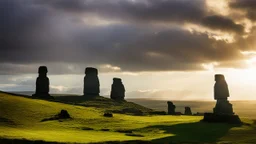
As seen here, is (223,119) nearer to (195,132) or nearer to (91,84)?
(195,132)

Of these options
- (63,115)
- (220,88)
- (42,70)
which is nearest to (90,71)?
(42,70)

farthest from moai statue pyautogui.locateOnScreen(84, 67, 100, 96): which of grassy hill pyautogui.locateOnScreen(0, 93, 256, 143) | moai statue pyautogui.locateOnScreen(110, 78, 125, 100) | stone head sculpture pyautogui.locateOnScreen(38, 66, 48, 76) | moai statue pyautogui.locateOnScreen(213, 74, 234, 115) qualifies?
moai statue pyautogui.locateOnScreen(213, 74, 234, 115)

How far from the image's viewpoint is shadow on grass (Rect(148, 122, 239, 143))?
75.7 meters

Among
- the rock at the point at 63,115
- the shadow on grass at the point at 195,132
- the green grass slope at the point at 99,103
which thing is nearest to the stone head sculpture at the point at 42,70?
the green grass slope at the point at 99,103

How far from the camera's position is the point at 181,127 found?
9031 centimetres

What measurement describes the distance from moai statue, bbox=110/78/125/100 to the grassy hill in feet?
226

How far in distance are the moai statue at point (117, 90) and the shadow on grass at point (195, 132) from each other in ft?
282

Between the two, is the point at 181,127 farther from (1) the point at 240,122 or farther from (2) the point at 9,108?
(2) the point at 9,108

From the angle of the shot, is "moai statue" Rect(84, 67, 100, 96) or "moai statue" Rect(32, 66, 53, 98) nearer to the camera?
"moai statue" Rect(32, 66, 53, 98)

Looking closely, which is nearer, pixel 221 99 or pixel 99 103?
pixel 221 99

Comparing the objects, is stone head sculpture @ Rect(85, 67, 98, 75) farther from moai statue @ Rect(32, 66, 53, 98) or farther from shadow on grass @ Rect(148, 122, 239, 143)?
shadow on grass @ Rect(148, 122, 239, 143)

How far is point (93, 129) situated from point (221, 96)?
37752 millimetres

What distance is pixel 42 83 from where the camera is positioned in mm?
162500

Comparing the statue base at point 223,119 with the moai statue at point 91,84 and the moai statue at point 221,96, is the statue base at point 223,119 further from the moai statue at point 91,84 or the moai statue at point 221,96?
the moai statue at point 91,84
